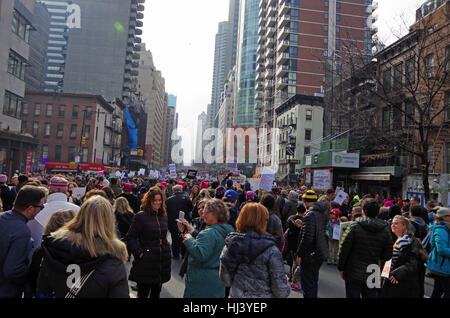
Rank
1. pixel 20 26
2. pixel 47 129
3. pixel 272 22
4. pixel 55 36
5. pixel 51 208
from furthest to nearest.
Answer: pixel 55 36 < pixel 272 22 < pixel 47 129 < pixel 20 26 < pixel 51 208

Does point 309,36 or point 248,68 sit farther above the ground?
point 248,68

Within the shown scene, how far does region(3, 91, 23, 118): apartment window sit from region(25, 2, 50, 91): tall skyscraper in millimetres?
77332

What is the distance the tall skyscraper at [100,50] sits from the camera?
7494cm

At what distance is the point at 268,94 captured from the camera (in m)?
73.4

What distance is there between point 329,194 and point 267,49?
67.8m

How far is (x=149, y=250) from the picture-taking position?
475cm

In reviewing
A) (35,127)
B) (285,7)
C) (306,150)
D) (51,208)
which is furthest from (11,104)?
(285,7)

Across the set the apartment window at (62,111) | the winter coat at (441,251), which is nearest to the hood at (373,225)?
the winter coat at (441,251)

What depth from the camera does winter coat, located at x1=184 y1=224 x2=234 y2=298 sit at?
3.67 metres

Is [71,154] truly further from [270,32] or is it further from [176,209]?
[176,209]

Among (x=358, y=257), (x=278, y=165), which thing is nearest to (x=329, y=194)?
(x=358, y=257)

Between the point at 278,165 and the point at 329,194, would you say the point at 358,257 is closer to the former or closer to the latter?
the point at 329,194

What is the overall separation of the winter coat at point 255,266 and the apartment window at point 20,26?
3796 centimetres

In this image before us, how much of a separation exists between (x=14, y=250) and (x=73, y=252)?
855mm
